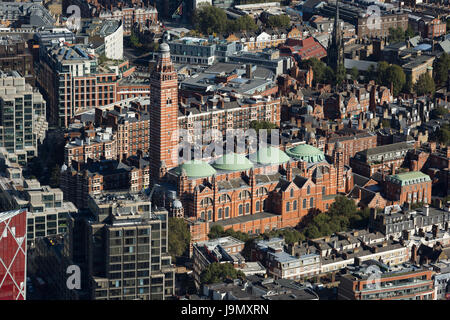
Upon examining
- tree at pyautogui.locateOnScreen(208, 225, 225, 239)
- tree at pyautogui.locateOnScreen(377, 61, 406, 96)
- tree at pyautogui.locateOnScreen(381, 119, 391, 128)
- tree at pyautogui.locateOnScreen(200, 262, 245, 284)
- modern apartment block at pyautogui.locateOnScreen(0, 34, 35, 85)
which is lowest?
tree at pyautogui.locateOnScreen(208, 225, 225, 239)

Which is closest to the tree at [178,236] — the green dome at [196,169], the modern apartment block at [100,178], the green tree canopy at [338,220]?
the green dome at [196,169]

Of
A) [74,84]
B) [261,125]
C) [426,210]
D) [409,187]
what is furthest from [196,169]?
[74,84]

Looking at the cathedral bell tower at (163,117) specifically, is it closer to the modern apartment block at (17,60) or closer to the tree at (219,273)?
the tree at (219,273)

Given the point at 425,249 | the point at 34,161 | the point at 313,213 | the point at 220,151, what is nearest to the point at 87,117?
the point at 34,161

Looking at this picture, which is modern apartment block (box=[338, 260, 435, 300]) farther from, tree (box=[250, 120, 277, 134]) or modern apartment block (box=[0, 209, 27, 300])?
tree (box=[250, 120, 277, 134])

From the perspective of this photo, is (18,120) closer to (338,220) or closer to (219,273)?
(338,220)

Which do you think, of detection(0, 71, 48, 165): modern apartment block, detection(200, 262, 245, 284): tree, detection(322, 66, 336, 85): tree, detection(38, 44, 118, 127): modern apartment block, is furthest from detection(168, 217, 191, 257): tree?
detection(322, 66, 336, 85): tree
